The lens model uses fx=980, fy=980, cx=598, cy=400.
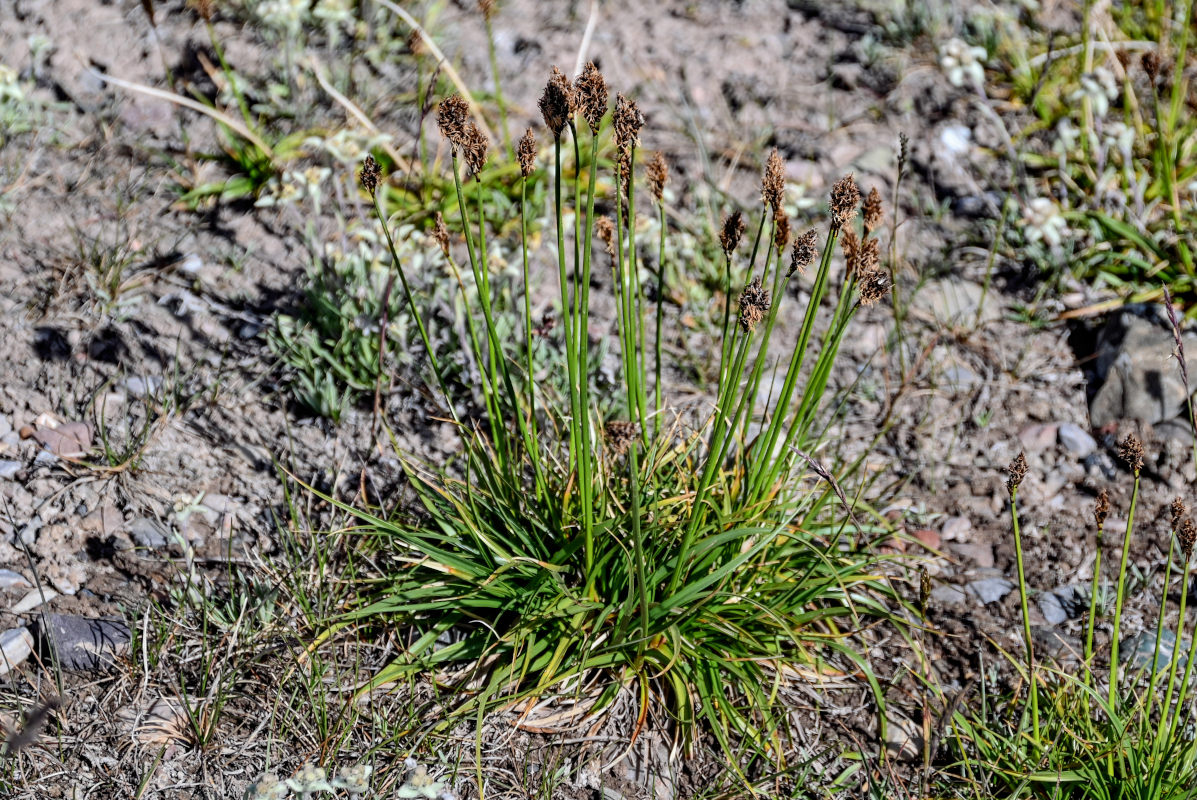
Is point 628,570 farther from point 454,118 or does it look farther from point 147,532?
point 147,532

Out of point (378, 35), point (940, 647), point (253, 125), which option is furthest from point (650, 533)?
point (378, 35)

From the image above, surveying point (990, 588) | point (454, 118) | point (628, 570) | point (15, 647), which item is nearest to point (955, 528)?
point (990, 588)

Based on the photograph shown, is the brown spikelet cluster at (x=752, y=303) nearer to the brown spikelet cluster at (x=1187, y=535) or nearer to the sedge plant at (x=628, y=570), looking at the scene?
the sedge plant at (x=628, y=570)

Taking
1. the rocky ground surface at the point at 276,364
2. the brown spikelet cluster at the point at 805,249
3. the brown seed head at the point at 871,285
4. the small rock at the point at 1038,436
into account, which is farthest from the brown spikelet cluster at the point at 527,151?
the small rock at the point at 1038,436

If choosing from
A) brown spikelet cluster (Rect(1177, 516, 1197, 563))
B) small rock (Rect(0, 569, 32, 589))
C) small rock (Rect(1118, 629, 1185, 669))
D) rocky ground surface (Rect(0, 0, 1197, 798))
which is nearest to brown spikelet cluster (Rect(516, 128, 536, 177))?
rocky ground surface (Rect(0, 0, 1197, 798))

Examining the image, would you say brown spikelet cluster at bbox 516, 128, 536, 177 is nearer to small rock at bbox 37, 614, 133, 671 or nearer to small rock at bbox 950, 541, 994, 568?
small rock at bbox 37, 614, 133, 671

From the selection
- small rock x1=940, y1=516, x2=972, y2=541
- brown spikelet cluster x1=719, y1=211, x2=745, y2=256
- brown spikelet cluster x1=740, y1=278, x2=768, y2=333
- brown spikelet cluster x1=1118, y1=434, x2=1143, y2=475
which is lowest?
small rock x1=940, y1=516, x2=972, y2=541

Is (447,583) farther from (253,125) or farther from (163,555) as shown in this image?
(253,125)
